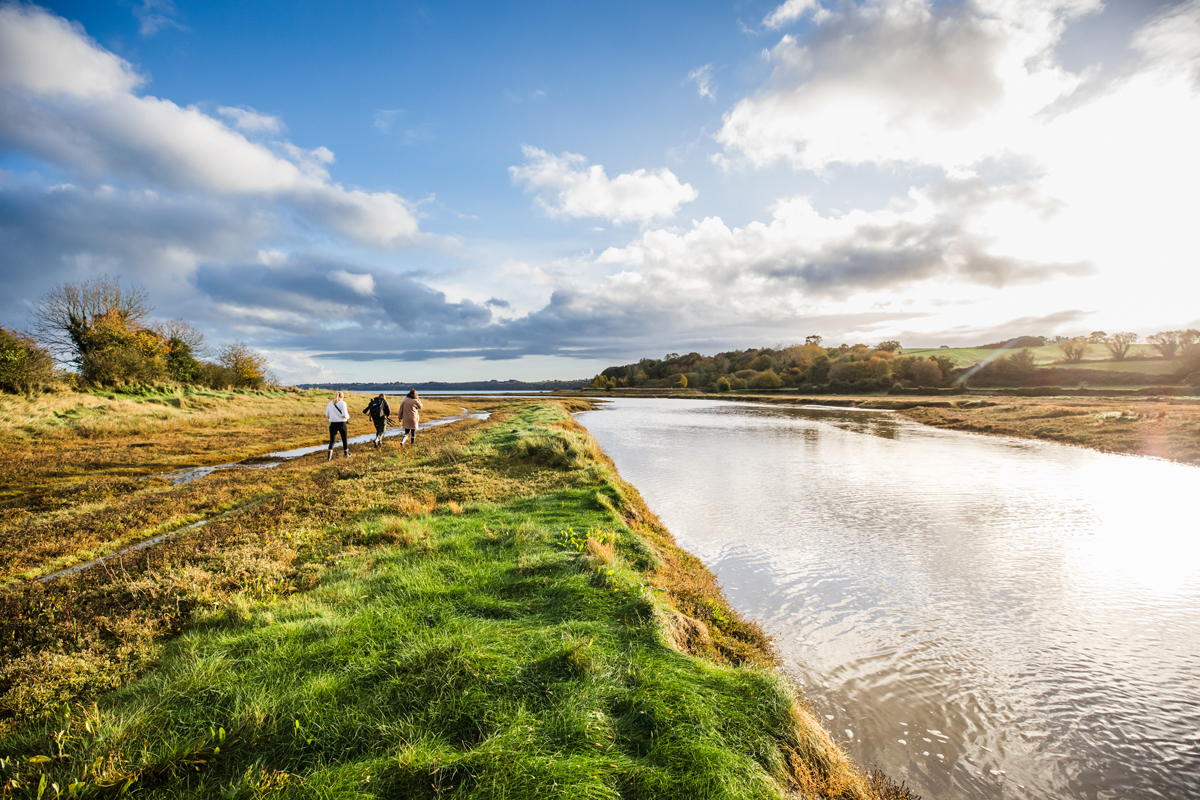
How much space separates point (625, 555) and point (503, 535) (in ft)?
8.29

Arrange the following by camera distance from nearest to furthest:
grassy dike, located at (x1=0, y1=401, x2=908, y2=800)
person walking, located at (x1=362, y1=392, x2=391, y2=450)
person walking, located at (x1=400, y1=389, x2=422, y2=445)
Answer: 1. grassy dike, located at (x1=0, y1=401, x2=908, y2=800)
2. person walking, located at (x1=362, y1=392, x2=391, y2=450)
3. person walking, located at (x1=400, y1=389, x2=422, y2=445)

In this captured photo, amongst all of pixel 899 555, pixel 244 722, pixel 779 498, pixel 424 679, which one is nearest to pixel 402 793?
pixel 424 679

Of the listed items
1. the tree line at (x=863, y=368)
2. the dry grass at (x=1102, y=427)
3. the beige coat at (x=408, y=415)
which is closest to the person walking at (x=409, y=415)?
the beige coat at (x=408, y=415)

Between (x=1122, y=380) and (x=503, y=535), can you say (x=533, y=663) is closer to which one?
(x=503, y=535)

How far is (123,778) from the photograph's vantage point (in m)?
3.20

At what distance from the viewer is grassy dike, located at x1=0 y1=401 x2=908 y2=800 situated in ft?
11.2

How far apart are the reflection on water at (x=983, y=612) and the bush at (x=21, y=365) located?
34.1m

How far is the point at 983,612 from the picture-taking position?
7.93 m

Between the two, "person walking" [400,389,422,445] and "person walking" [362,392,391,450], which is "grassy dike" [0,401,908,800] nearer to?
"person walking" [362,392,391,450]

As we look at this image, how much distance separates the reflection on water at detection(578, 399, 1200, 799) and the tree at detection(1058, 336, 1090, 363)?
11511 cm

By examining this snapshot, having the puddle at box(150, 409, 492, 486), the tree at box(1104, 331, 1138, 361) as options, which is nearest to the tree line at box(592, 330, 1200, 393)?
the tree at box(1104, 331, 1138, 361)

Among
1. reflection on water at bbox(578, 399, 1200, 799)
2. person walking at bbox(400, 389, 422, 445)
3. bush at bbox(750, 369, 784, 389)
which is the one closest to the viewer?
reflection on water at bbox(578, 399, 1200, 799)

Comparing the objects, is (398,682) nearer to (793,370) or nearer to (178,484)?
(178,484)

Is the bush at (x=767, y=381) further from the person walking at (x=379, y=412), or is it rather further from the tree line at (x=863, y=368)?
the person walking at (x=379, y=412)
